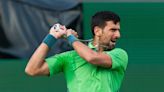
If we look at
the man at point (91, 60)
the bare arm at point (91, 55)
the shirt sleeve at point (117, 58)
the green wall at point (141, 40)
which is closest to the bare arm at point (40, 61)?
the man at point (91, 60)

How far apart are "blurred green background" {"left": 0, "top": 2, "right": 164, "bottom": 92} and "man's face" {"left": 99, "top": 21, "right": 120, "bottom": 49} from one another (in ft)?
8.14

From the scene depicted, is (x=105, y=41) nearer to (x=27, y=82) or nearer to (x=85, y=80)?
(x=85, y=80)

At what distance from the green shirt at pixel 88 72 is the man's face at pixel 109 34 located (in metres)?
0.07

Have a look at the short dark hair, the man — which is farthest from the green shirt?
the short dark hair

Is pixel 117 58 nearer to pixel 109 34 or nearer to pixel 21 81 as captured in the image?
pixel 109 34

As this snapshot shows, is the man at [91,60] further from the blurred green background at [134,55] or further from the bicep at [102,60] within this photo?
the blurred green background at [134,55]

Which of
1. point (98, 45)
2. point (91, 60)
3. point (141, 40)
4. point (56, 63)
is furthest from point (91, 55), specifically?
point (141, 40)

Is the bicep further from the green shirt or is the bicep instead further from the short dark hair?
the short dark hair

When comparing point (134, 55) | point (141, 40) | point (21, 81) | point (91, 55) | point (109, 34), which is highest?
point (109, 34)

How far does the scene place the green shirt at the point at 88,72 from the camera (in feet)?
10.4

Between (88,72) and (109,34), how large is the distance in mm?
271

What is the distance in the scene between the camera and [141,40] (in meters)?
5.85

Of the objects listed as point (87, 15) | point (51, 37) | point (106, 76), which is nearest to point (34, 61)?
point (51, 37)

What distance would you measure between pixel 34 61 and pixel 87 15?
2.58m
